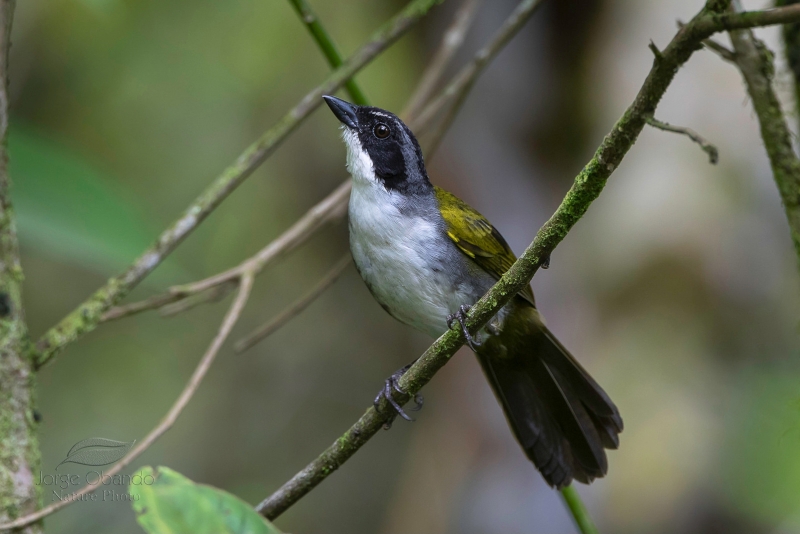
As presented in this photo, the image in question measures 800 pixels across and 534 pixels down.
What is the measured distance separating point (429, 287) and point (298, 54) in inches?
152

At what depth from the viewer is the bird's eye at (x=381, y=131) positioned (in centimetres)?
340

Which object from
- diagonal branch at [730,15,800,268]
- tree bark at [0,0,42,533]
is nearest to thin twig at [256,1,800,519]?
diagonal branch at [730,15,800,268]

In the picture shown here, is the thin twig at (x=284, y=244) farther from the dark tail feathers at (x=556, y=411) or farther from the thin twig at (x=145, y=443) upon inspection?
the dark tail feathers at (x=556, y=411)

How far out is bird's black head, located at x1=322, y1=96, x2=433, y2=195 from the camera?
11.0 feet

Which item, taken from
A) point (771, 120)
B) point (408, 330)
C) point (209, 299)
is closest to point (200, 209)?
point (209, 299)

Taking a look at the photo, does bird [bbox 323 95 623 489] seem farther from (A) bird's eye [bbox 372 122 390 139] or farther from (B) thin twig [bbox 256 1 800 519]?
(B) thin twig [bbox 256 1 800 519]

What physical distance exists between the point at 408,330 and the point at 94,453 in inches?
146

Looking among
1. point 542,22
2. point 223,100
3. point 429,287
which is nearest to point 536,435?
point 429,287

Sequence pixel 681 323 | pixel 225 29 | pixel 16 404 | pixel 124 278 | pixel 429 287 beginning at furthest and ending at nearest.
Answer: pixel 225 29 < pixel 681 323 < pixel 429 287 < pixel 124 278 < pixel 16 404

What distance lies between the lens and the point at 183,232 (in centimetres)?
271

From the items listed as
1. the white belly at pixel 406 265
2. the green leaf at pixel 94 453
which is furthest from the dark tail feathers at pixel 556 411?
the green leaf at pixel 94 453

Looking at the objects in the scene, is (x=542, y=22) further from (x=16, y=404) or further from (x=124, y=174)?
(x=16, y=404)

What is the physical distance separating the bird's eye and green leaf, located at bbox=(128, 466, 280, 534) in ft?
7.37

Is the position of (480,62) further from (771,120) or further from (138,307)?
(138,307)
